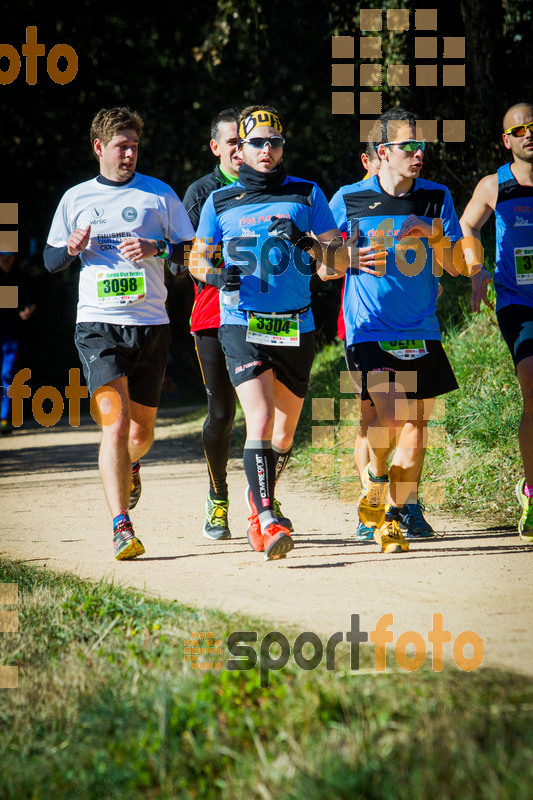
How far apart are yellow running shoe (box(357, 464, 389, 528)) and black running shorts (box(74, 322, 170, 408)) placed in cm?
144

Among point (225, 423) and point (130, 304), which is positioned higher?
point (130, 304)

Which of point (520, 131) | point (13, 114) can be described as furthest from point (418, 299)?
point (13, 114)

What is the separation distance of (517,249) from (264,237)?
1588 millimetres

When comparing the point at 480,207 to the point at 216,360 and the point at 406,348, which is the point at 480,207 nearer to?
the point at 406,348

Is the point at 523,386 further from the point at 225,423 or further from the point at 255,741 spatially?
the point at 255,741

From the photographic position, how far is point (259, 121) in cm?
528

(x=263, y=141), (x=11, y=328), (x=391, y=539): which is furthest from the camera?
(x=11, y=328)

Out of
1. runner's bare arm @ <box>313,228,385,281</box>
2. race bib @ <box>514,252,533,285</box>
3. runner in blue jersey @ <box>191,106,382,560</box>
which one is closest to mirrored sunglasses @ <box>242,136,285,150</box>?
runner in blue jersey @ <box>191,106,382,560</box>

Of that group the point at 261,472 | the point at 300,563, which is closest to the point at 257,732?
the point at 300,563

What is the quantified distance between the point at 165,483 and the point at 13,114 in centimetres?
1261

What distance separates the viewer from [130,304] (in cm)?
557

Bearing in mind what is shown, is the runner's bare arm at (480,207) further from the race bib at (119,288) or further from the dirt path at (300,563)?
the race bib at (119,288)

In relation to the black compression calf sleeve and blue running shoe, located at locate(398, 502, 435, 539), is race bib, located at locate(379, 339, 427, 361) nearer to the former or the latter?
the black compression calf sleeve

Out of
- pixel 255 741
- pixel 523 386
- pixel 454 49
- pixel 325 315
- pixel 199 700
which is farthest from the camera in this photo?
pixel 325 315
